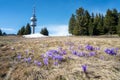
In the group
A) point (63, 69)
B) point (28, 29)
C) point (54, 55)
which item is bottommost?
point (63, 69)

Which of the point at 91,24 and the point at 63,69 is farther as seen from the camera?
the point at 91,24

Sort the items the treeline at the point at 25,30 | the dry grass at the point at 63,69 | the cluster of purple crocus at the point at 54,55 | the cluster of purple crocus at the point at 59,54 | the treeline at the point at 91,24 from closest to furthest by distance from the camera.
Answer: the dry grass at the point at 63,69 → the cluster of purple crocus at the point at 59,54 → the cluster of purple crocus at the point at 54,55 → the treeline at the point at 91,24 → the treeline at the point at 25,30

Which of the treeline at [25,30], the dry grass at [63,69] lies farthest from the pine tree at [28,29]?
the dry grass at [63,69]

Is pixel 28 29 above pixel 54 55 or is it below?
above

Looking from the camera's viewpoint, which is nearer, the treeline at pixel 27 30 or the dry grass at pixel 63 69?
the dry grass at pixel 63 69

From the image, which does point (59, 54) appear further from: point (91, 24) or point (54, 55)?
point (91, 24)

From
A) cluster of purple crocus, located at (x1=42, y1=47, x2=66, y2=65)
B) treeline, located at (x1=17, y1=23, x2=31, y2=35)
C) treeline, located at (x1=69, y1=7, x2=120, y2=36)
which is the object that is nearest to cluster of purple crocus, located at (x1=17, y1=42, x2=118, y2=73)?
cluster of purple crocus, located at (x1=42, y1=47, x2=66, y2=65)

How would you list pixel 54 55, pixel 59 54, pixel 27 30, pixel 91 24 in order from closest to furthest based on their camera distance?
pixel 54 55
pixel 59 54
pixel 91 24
pixel 27 30

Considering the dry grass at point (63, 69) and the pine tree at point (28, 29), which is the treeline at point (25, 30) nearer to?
the pine tree at point (28, 29)

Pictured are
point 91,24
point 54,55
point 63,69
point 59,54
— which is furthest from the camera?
point 91,24

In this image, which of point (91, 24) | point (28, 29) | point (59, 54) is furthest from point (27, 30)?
point (59, 54)

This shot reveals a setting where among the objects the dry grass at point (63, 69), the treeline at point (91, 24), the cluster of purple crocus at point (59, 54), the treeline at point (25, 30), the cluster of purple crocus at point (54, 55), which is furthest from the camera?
the treeline at point (25, 30)

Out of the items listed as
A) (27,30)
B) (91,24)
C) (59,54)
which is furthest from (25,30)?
(59,54)

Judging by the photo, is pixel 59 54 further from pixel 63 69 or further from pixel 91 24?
pixel 91 24
